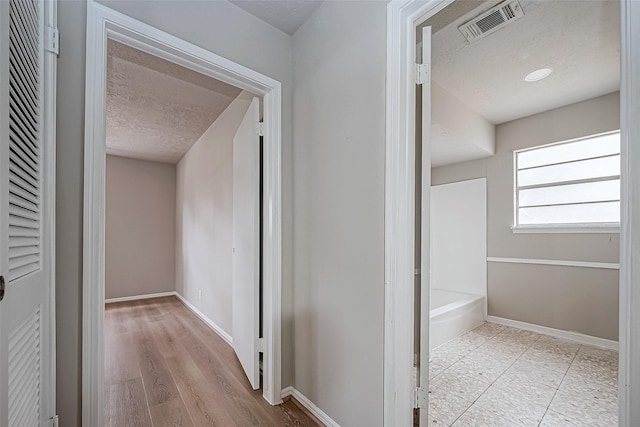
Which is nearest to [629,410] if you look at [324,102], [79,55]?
[324,102]

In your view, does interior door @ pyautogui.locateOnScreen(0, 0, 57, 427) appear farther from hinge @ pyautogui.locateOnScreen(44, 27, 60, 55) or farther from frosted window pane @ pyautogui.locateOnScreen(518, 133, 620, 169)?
frosted window pane @ pyautogui.locateOnScreen(518, 133, 620, 169)

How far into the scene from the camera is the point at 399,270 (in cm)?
124

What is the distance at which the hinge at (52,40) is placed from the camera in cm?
107

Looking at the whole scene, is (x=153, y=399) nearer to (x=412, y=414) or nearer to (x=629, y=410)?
(x=412, y=414)

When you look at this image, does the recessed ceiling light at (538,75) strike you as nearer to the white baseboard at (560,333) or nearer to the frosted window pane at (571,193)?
the frosted window pane at (571,193)

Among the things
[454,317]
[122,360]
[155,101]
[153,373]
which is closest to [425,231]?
[454,317]

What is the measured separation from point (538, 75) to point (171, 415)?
394cm

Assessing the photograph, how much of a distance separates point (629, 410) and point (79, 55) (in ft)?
7.23

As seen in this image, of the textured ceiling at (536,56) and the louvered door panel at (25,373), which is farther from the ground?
the textured ceiling at (536,56)

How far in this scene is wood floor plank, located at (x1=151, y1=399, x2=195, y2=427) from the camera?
1.63 metres

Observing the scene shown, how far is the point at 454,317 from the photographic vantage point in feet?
9.94

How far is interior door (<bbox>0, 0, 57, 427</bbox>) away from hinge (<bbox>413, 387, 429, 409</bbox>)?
1348mm

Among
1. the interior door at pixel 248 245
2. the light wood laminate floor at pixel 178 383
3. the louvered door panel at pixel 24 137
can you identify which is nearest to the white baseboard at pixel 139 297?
the light wood laminate floor at pixel 178 383

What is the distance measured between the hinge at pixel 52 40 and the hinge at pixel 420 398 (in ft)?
6.86
